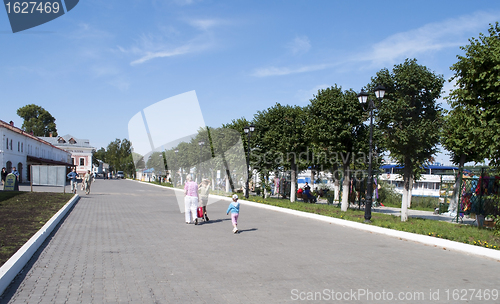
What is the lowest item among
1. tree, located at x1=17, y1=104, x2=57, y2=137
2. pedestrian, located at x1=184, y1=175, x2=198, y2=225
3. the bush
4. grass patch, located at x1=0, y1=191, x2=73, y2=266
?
the bush

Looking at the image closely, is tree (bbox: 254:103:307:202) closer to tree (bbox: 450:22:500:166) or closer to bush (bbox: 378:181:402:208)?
bush (bbox: 378:181:402:208)

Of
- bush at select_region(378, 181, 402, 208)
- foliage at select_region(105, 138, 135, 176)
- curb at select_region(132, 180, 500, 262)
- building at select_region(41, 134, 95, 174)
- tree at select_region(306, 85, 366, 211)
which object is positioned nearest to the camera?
curb at select_region(132, 180, 500, 262)

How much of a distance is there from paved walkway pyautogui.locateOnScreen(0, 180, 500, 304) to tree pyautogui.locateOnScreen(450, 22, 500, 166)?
3964mm

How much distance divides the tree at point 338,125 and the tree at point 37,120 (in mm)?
106409

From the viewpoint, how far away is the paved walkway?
5.55 meters

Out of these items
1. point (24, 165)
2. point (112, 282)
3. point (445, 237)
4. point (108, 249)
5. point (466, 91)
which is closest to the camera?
point (112, 282)

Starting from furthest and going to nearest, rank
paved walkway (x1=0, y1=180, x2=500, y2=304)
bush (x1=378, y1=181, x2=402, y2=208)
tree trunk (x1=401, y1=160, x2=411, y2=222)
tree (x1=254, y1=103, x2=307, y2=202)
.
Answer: bush (x1=378, y1=181, x2=402, y2=208), tree (x1=254, y1=103, x2=307, y2=202), tree trunk (x1=401, y1=160, x2=411, y2=222), paved walkway (x1=0, y1=180, x2=500, y2=304)

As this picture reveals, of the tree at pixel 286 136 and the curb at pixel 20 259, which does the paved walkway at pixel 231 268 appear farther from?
the tree at pixel 286 136

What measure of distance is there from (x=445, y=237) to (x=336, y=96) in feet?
33.5

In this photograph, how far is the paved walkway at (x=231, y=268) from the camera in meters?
5.55

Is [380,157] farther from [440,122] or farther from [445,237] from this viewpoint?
[445,237]

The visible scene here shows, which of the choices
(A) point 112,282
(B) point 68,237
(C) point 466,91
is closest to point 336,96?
(C) point 466,91

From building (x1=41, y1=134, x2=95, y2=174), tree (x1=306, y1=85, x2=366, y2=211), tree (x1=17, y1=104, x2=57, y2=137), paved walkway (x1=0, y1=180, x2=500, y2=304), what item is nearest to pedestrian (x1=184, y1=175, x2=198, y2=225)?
paved walkway (x1=0, y1=180, x2=500, y2=304)

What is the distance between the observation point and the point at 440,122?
15281 mm
